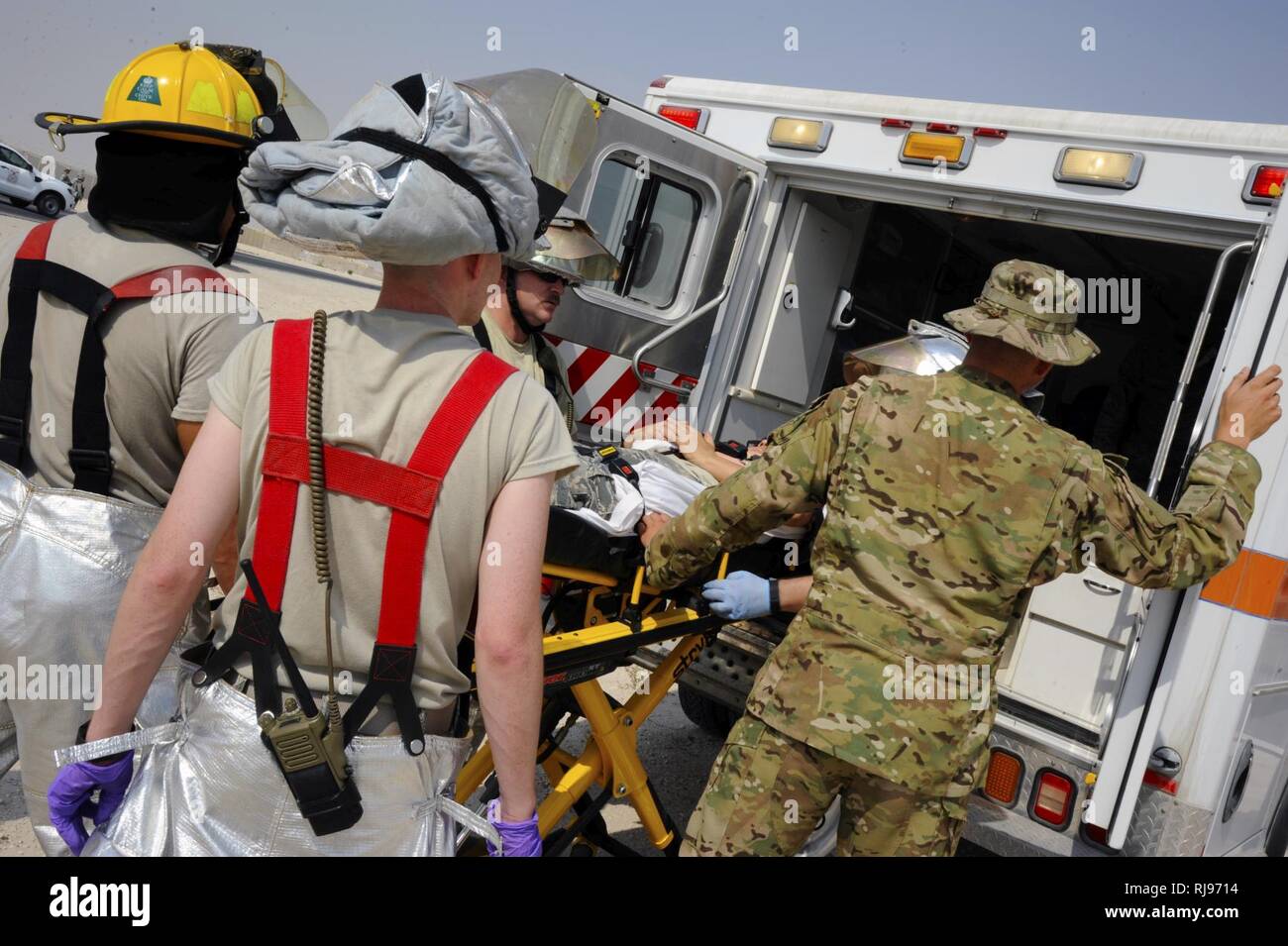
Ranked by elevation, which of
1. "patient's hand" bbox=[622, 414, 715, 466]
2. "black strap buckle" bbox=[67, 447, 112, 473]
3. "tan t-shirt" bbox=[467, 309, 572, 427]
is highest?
"tan t-shirt" bbox=[467, 309, 572, 427]

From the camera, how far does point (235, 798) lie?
162 centimetres

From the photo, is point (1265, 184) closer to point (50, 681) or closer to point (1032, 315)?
point (1032, 315)

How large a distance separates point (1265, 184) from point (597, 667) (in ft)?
8.40

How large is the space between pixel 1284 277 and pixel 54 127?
133 inches

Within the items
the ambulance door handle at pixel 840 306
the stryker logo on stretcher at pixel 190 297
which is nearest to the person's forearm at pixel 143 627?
the stryker logo on stretcher at pixel 190 297

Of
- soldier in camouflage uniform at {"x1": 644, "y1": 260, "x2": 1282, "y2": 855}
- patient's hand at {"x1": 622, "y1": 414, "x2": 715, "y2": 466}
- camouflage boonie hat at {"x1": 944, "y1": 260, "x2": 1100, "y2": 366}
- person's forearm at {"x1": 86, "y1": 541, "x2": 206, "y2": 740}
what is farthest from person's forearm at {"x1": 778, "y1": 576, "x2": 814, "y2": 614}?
person's forearm at {"x1": 86, "y1": 541, "x2": 206, "y2": 740}

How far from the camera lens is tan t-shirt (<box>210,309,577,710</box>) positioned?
1607 millimetres

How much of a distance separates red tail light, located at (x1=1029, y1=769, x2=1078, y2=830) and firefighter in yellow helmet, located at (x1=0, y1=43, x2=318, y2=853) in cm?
245

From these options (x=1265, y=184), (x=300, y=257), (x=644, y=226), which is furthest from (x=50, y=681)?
(x=300, y=257)

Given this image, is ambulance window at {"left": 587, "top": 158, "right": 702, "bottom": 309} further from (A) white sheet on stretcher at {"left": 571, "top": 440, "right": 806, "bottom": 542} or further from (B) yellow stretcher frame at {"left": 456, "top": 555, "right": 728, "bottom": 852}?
(B) yellow stretcher frame at {"left": 456, "top": 555, "right": 728, "bottom": 852}

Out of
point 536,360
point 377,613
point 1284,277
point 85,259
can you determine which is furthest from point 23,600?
point 1284,277

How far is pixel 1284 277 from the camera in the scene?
2.90m
